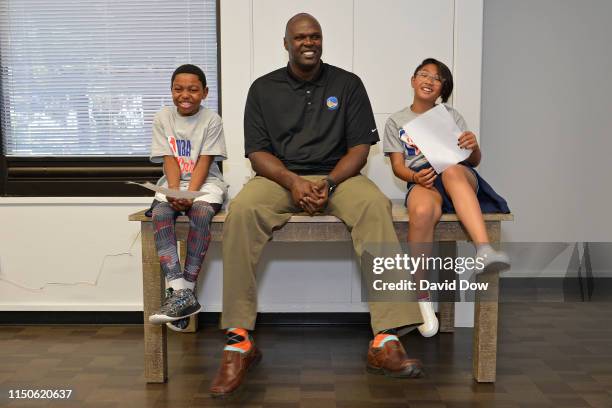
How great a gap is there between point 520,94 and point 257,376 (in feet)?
7.83

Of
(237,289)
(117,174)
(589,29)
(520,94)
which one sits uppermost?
(589,29)

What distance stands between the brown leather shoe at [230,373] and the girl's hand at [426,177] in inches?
35.9

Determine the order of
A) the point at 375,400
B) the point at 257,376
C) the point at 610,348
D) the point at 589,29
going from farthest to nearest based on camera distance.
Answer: the point at 589,29, the point at 610,348, the point at 257,376, the point at 375,400

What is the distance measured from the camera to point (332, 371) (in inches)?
98.0

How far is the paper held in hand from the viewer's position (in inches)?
98.8

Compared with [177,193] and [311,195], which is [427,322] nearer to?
[311,195]

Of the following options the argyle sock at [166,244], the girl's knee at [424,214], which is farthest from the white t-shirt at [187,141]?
the girl's knee at [424,214]

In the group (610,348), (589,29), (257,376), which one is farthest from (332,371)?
(589,29)

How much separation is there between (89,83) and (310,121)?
4.08ft

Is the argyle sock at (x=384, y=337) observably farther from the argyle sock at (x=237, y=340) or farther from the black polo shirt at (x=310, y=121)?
the black polo shirt at (x=310, y=121)

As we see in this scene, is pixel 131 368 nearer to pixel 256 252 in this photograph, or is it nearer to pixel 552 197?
pixel 256 252

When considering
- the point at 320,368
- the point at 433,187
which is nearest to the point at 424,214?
the point at 433,187

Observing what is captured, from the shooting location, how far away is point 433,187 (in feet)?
8.27

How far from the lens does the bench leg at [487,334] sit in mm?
2354
